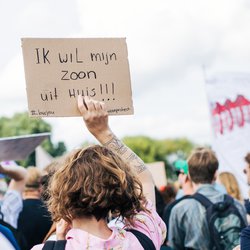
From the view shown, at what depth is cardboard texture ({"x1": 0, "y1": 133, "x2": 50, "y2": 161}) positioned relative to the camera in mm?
4219

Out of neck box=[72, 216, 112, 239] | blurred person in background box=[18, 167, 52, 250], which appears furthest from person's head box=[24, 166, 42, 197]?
neck box=[72, 216, 112, 239]

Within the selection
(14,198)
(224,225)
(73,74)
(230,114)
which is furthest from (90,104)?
(230,114)

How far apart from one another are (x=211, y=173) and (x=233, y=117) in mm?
2256

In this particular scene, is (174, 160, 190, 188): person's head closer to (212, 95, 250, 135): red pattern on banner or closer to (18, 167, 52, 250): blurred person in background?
(18, 167, 52, 250): blurred person in background

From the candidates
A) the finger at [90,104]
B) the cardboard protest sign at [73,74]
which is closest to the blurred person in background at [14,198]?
the cardboard protest sign at [73,74]

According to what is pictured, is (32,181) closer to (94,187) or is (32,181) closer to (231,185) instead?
(231,185)

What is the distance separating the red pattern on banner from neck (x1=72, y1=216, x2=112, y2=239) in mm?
4852

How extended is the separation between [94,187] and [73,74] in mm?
755

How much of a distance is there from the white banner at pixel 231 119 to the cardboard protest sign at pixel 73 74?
405cm

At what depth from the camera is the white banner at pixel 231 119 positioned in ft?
22.9

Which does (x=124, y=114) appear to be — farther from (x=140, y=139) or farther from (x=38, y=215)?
(x=140, y=139)

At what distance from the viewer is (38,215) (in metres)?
5.69

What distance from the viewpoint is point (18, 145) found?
177 inches

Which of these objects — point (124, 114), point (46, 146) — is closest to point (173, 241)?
point (124, 114)
